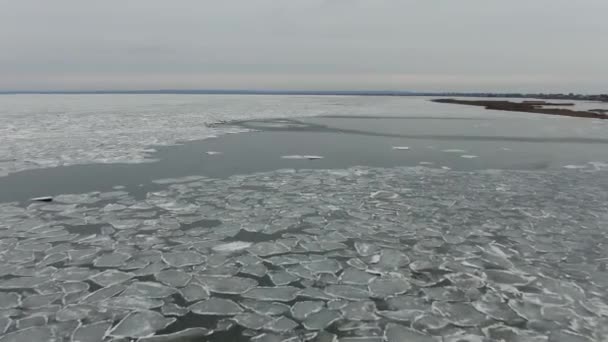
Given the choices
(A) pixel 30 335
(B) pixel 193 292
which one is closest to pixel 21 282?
(A) pixel 30 335

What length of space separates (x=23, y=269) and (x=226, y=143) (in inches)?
345

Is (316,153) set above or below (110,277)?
above

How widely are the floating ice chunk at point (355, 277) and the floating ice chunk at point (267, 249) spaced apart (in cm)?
74

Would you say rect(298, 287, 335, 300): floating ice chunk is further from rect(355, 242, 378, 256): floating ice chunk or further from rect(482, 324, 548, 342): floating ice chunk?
rect(482, 324, 548, 342): floating ice chunk

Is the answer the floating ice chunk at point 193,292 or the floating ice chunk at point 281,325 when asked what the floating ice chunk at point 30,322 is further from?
the floating ice chunk at point 281,325

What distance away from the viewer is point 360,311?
3.23 meters

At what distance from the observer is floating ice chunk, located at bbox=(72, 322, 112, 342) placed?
Result: 9.21 feet

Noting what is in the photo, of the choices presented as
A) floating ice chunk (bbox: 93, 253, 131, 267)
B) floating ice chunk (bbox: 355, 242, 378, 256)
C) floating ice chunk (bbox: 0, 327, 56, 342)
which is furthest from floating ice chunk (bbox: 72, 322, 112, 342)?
floating ice chunk (bbox: 355, 242, 378, 256)

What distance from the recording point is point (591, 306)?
3.28 metres

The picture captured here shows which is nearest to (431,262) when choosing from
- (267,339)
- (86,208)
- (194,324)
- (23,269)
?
(267,339)

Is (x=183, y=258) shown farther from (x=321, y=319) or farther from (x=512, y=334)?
(x=512, y=334)

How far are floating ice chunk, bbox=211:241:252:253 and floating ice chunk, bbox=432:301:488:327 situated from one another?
6.64ft

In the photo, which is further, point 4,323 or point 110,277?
point 110,277

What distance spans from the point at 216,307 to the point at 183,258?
3.45 feet
